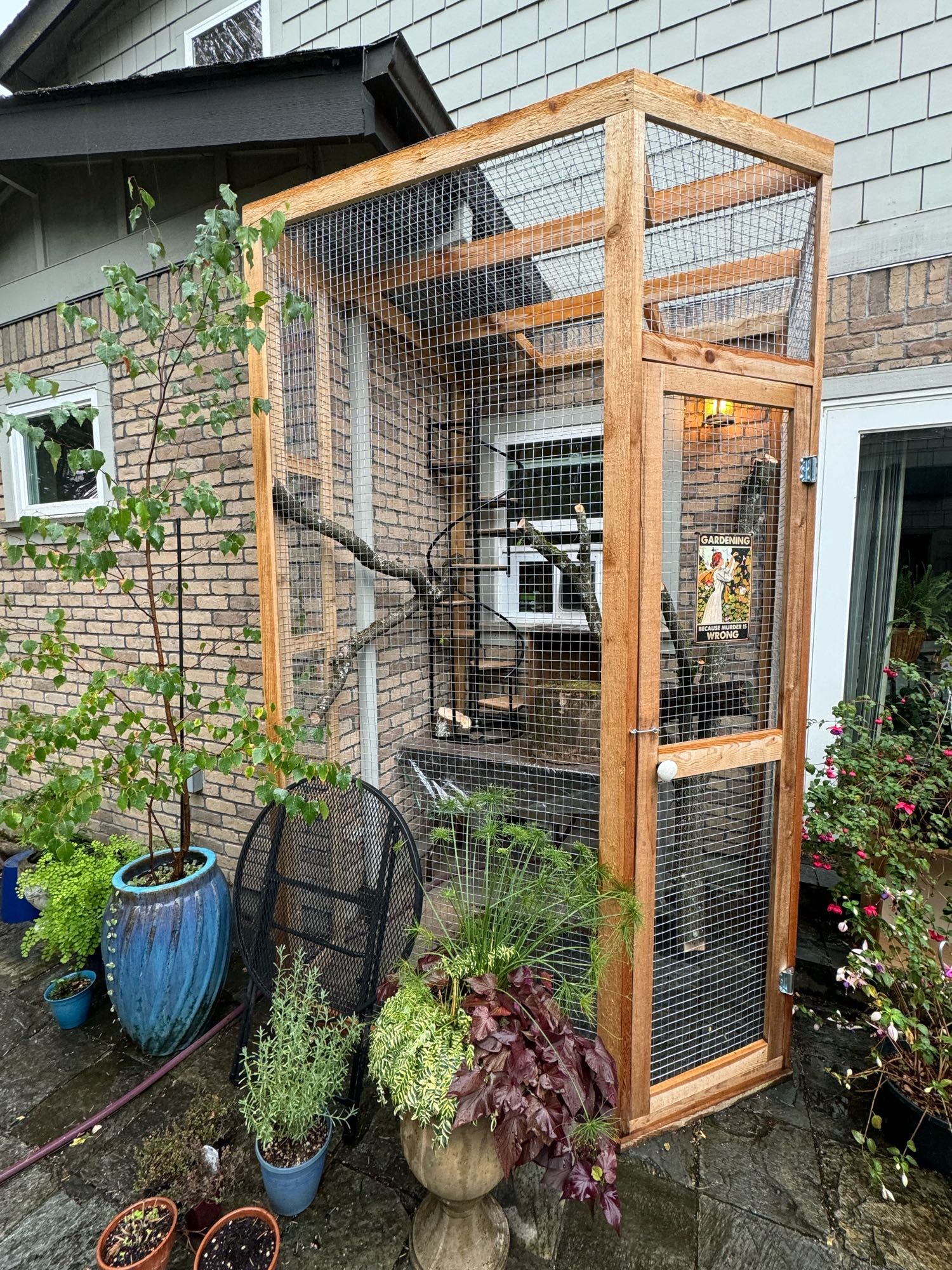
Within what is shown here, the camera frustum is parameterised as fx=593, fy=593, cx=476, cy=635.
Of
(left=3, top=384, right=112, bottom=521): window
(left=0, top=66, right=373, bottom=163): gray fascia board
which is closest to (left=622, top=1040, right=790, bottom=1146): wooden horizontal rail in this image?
(left=0, top=66, right=373, bottom=163): gray fascia board

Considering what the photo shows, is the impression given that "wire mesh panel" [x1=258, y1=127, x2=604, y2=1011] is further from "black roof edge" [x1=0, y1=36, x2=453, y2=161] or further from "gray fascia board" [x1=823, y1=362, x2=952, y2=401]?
"gray fascia board" [x1=823, y1=362, x2=952, y2=401]

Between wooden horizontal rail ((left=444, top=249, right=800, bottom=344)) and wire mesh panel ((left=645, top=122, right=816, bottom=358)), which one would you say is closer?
wire mesh panel ((left=645, top=122, right=816, bottom=358))

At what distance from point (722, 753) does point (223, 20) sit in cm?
538

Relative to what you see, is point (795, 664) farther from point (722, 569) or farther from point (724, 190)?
point (724, 190)

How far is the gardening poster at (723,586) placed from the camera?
1.76 meters

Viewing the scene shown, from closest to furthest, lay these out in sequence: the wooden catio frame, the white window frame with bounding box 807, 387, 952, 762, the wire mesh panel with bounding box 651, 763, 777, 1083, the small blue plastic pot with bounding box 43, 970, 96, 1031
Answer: the wooden catio frame
the wire mesh panel with bounding box 651, 763, 777, 1083
the small blue plastic pot with bounding box 43, 970, 96, 1031
the white window frame with bounding box 807, 387, 952, 762

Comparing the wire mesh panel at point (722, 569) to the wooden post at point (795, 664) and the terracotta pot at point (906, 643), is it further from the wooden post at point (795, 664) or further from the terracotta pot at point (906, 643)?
the terracotta pot at point (906, 643)

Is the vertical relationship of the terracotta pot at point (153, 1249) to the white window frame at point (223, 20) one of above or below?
below

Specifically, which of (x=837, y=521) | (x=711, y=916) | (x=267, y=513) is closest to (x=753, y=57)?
(x=837, y=521)

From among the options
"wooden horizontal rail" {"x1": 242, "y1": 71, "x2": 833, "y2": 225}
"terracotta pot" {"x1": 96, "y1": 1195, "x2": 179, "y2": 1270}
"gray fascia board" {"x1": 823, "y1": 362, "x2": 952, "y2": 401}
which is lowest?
"terracotta pot" {"x1": 96, "y1": 1195, "x2": 179, "y2": 1270}

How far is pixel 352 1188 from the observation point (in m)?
1.63

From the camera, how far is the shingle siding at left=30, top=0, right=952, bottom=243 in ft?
7.82

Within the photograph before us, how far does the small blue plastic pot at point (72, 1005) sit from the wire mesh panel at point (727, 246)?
303 cm

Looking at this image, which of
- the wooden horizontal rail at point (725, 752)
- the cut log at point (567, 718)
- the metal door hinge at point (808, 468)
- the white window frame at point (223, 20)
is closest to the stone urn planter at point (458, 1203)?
the wooden horizontal rail at point (725, 752)
